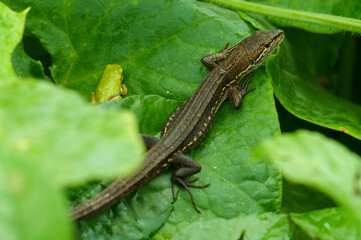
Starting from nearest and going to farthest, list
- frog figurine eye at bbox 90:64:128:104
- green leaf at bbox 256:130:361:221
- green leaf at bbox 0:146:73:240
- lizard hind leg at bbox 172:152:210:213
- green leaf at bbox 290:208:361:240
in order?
green leaf at bbox 0:146:73:240 → green leaf at bbox 256:130:361:221 → green leaf at bbox 290:208:361:240 → lizard hind leg at bbox 172:152:210:213 → frog figurine eye at bbox 90:64:128:104

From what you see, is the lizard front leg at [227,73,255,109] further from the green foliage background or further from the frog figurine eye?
the frog figurine eye

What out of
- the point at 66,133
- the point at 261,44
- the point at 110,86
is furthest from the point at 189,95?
the point at 66,133

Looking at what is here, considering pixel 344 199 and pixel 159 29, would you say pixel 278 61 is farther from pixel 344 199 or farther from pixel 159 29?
pixel 344 199

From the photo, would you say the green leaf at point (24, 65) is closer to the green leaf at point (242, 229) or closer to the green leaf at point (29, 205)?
the green leaf at point (242, 229)

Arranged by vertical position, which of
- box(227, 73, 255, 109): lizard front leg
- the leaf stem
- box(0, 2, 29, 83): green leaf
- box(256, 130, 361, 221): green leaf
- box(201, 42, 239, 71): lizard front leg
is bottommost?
box(227, 73, 255, 109): lizard front leg

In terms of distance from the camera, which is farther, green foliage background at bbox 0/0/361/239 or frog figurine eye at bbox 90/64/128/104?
frog figurine eye at bbox 90/64/128/104

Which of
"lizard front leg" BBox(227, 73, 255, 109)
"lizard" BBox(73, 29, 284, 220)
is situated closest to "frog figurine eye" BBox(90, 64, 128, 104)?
"lizard" BBox(73, 29, 284, 220)

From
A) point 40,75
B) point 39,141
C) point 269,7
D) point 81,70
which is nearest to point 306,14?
point 269,7
